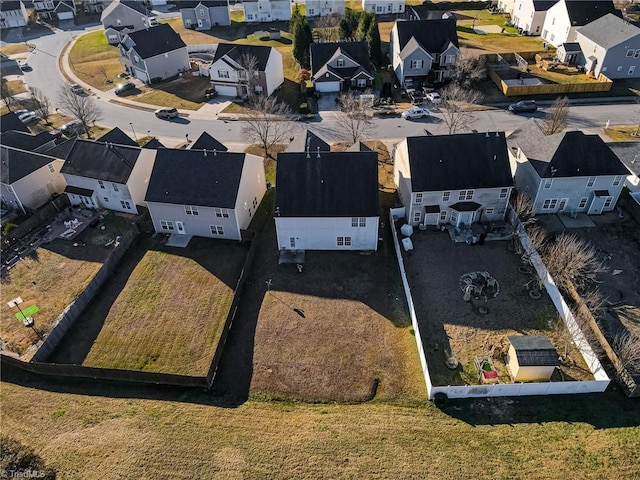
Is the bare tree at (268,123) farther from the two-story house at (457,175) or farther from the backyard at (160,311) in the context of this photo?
the two-story house at (457,175)

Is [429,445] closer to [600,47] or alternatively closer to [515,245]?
[515,245]

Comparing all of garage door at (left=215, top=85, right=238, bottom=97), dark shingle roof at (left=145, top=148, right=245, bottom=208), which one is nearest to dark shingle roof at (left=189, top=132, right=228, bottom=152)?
dark shingle roof at (left=145, top=148, right=245, bottom=208)

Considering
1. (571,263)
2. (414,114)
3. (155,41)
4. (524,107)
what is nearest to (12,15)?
(155,41)

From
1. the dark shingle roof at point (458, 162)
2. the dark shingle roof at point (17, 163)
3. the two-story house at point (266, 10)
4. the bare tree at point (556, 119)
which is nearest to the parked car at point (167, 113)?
the dark shingle roof at point (17, 163)

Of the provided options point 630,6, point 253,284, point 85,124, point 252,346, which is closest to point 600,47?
point 630,6

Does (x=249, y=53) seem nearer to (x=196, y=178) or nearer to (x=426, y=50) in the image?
(x=426, y=50)

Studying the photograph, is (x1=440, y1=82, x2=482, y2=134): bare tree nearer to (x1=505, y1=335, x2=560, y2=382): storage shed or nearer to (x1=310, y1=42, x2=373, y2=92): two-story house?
(x1=310, y1=42, x2=373, y2=92): two-story house

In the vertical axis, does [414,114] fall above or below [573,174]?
below
